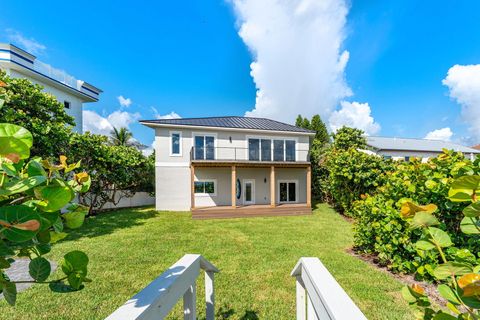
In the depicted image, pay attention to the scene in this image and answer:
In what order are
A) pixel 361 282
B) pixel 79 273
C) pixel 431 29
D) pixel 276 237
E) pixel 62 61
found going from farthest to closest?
pixel 62 61
pixel 431 29
pixel 276 237
pixel 361 282
pixel 79 273

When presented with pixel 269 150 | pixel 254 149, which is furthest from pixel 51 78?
pixel 269 150

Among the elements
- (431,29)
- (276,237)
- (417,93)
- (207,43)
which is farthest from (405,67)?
(276,237)

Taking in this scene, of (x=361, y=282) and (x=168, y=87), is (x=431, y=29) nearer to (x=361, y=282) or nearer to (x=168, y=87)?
(x=361, y=282)

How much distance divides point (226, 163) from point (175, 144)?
12.8ft

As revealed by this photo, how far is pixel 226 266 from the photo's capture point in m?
5.21

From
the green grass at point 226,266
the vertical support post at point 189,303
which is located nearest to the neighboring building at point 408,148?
the green grass at point 226,266

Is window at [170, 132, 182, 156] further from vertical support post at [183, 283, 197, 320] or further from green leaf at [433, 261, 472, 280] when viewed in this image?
green leaf at [433, 261, 472, 280]

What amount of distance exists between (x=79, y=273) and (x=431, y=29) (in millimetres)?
19564

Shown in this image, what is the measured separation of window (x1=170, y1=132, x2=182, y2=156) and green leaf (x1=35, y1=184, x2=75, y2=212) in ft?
46.5

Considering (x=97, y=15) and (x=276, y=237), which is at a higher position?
(x=97, y=15)

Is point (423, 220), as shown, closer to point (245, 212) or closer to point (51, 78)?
point (245, 212)

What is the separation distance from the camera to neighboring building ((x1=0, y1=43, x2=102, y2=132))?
1441 centimetres

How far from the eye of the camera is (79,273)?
0.71 metres

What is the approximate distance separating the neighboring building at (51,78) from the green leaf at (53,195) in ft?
55.6
